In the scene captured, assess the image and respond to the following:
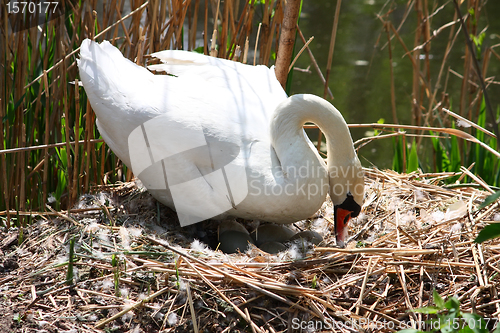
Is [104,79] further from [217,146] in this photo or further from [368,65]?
[368,65]

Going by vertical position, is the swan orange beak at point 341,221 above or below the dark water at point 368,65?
below

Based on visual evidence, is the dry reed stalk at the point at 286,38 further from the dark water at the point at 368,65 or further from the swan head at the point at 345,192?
the dark water at the point at 368,65

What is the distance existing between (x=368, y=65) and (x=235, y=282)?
6.68m

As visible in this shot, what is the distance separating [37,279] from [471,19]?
3.71m

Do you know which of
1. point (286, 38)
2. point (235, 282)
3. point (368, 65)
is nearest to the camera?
point (235, 282)

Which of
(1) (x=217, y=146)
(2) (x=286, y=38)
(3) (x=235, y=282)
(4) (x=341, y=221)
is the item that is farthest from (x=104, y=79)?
(4) (x=341, y=221)

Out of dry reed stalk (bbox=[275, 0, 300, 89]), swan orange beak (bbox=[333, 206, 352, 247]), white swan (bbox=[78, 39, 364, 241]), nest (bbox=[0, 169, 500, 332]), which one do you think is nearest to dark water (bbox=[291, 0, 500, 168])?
dry reed stalk (bbox=[275, 0, 300, 89])

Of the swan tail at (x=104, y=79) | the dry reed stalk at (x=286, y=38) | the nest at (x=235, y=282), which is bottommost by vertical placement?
the nest at (x=235, y=282)

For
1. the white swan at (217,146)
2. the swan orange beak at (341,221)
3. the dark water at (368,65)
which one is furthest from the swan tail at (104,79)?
the dark water at (368,65)

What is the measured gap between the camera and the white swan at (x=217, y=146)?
2908 mm

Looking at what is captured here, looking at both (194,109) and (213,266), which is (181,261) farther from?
(194,109)

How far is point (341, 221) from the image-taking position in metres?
3.13

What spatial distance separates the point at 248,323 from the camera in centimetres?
234

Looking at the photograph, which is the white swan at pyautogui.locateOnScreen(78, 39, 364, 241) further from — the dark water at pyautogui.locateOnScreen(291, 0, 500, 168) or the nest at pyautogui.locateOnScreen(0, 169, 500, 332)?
the dark water at pyautogui.locateOnScreen(291, 0, 500, 168)
